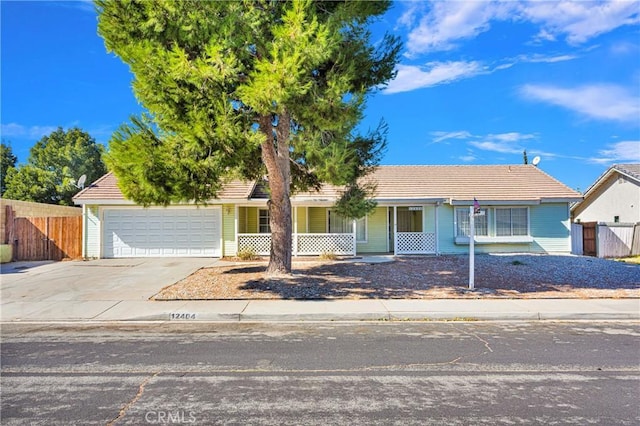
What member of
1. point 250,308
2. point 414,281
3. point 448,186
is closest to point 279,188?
point 250,308

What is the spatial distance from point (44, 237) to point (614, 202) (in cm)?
3312

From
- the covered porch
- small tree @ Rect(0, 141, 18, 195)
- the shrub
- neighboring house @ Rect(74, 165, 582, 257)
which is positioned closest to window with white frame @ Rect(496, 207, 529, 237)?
neighboring house @ Rect(74, 165, 582, 257)

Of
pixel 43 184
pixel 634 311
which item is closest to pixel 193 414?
pixel 634 311

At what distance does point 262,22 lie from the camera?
995 cm

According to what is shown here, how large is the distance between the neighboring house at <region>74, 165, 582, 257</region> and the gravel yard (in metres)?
2.98

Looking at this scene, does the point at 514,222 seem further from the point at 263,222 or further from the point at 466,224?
the point at 263,222

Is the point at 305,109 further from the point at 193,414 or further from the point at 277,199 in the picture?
the point at 193,414

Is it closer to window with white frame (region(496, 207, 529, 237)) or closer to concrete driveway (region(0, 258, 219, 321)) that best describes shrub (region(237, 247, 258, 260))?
concrete driveway (region(0, 258, 219, 321))

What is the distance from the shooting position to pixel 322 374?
524 cm

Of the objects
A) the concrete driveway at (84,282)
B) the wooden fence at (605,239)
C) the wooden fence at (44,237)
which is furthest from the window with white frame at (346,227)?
the wooden fence at (44,237)

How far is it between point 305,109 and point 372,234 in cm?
1180

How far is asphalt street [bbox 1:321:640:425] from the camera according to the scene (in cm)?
410

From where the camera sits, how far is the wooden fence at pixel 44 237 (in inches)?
→ 727

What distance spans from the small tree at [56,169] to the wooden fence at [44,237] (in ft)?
44.8
